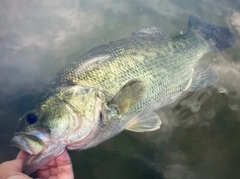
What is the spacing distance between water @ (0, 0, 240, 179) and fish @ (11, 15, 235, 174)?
1.33 feet

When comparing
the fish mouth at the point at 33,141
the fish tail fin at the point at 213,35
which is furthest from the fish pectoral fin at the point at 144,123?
the fish tail fin at the point at 213,35

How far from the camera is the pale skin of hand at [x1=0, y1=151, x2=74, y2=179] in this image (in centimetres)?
199

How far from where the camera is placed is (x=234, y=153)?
2896mm

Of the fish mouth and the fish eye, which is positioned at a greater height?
the fish eye

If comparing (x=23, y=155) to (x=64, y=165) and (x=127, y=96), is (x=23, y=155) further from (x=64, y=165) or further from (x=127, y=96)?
(x=127, y=96)

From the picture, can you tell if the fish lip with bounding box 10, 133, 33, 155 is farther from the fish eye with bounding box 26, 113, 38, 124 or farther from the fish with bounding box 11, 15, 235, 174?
the fish eye with bounding box 26, 113, 38, 124

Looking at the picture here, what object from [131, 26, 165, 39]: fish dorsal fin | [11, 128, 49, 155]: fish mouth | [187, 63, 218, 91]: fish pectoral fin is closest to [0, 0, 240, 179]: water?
[187, 63, 218, 91]: fish pectoral fin

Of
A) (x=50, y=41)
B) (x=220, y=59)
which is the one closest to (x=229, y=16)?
(x=220, y=59)

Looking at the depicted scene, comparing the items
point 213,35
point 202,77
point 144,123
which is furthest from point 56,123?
point 213,35

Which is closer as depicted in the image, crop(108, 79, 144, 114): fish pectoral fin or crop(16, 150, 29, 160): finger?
crop(16, 150, 29, 160): finger

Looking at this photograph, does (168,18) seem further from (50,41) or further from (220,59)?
(50,41)

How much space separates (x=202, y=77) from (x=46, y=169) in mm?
1811

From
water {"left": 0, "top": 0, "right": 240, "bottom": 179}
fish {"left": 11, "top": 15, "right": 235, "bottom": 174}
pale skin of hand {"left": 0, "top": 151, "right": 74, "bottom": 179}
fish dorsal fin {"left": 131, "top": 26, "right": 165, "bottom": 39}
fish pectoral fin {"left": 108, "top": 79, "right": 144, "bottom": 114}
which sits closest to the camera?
pale skin of hand {"left": 0, "top": 151, "right": 74, "bottom": 179}

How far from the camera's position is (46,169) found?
233 centimetres
